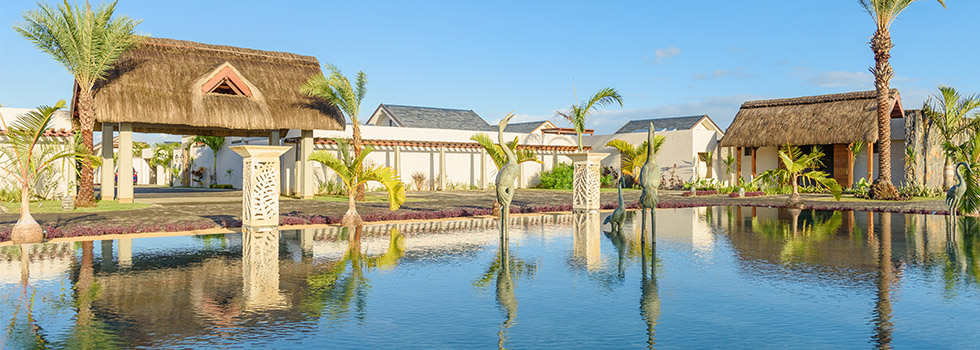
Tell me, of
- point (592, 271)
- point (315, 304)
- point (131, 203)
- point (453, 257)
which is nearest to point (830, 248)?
point (592, 271)

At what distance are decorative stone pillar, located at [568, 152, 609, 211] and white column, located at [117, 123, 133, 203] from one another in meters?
12.8

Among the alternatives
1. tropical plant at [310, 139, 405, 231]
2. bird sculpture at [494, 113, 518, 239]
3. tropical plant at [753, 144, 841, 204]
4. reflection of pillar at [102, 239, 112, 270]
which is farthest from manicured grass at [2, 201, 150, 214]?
tropical plant at [753, 144, 841, 204]

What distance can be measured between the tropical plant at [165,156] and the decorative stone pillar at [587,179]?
99.3ft

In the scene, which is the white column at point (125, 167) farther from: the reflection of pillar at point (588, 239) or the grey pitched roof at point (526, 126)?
Result: the grey pitched roof at point (526, 126)

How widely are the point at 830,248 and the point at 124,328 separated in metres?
9.89

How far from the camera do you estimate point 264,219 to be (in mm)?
13469

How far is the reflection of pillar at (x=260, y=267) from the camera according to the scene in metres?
7.18

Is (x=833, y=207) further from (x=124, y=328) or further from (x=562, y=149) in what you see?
(x=124, y=328)

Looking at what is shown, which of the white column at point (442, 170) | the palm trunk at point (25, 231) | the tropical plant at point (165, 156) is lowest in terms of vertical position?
the palm trunk at point (25, 231)

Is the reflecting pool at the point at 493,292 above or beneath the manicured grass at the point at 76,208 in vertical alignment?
beneath

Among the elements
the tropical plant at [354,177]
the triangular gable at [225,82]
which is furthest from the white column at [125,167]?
the tropical plant at [354,177]

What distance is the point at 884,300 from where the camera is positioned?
7.06m

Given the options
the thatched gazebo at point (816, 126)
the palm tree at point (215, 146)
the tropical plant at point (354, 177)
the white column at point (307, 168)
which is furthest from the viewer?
the palm tree at point (215, 146)

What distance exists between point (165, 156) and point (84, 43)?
25.3 m
